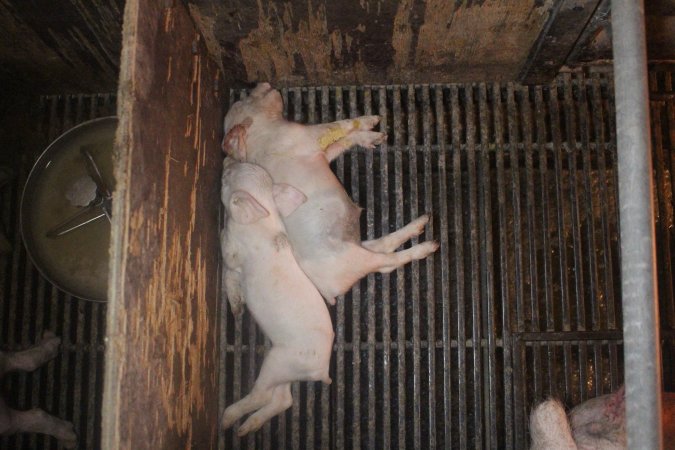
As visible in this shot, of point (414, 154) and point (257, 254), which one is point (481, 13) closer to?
point (414, 154)

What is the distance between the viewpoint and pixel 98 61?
326 centimetres

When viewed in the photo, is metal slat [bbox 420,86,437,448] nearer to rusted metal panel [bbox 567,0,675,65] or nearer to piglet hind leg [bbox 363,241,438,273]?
piglet hind leg [bbox 363,241,438,273]

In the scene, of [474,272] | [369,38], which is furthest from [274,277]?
[369,38]

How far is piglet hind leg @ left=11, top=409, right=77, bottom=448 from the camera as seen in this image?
325 cm

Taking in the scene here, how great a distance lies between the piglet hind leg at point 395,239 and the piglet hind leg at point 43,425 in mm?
2025

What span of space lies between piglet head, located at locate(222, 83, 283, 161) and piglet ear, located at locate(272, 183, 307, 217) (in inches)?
13.7

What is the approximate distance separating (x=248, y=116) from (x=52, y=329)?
70.2 inches

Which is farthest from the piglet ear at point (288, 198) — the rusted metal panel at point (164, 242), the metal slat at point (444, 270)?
the metal slat at point (444, 270)

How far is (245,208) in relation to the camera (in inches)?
112

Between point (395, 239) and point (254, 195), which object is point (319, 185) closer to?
point (254, 195)

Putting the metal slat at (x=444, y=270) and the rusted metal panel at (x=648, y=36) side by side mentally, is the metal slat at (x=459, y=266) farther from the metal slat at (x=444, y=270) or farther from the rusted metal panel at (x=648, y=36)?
the rusted metal panel at (x=648, y=36)

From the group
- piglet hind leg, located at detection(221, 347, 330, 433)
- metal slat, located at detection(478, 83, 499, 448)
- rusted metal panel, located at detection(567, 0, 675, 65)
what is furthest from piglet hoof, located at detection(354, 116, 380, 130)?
piglet hind leg, located at detection(221, 347, 330, 433)

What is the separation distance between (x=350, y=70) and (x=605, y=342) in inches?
82.3

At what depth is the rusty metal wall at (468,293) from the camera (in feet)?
10.7
